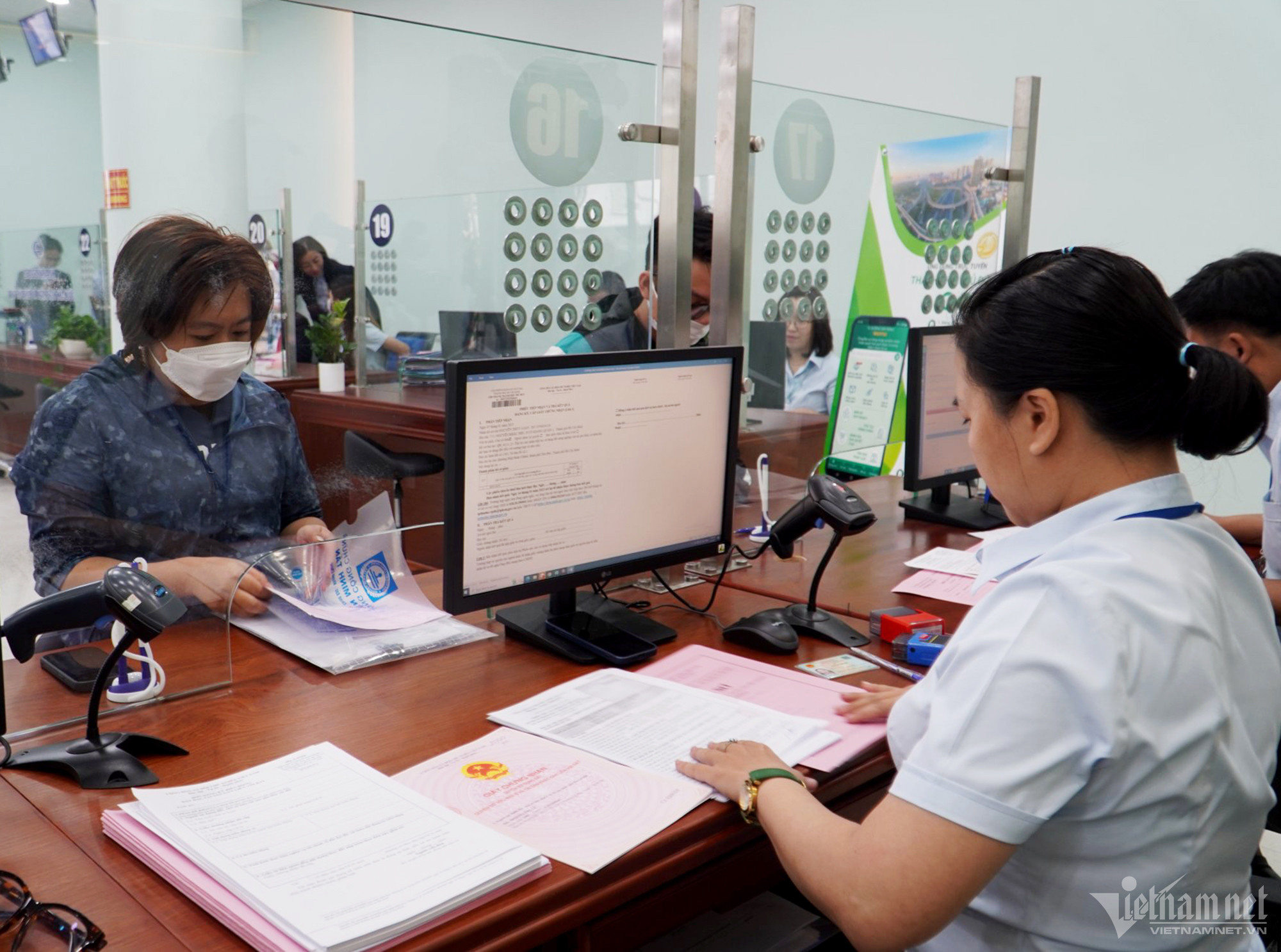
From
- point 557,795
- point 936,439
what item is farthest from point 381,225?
point 557,795

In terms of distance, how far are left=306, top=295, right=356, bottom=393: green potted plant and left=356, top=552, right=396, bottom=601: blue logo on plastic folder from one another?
1680 mm

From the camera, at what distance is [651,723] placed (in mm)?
1333

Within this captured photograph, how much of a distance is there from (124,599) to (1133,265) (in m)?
1.15

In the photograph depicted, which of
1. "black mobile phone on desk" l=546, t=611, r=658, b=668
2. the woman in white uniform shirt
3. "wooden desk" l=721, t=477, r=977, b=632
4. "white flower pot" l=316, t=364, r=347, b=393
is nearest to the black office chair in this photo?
"white flower pot" l=316, t=364, r=347, b=393

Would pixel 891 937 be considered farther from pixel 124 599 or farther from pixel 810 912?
pixel 124 599

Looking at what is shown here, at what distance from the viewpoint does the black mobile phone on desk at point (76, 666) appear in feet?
4.57

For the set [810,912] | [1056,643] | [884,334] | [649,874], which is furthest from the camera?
[884,334]

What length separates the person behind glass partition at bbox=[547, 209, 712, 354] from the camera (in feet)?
8.63

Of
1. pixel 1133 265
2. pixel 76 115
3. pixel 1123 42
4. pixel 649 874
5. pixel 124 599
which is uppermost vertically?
pixel 1123 42

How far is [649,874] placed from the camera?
41.3 inches

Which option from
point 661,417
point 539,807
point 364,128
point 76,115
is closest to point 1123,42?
point 364,128

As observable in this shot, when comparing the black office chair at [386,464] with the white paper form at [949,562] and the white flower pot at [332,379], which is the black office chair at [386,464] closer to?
the white flower pot at [332,379]

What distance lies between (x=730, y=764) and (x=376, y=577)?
0.76 meters

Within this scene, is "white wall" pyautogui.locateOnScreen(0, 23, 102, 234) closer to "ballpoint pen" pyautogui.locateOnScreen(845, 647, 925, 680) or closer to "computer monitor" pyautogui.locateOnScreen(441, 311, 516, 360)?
"computer monitor" pyautogui.locateOnScreen(441, 311, 516, 360)
